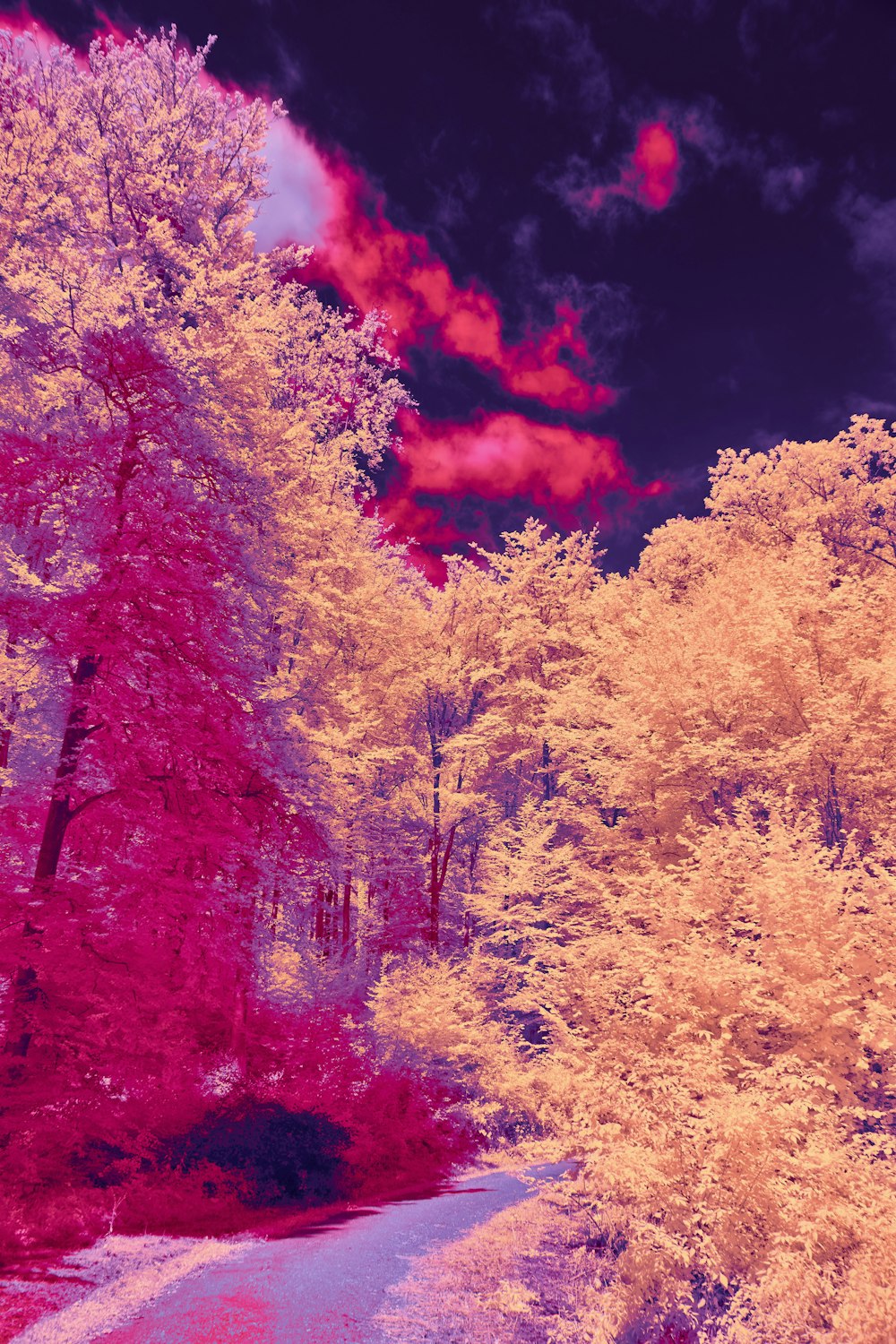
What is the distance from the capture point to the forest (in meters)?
8.19

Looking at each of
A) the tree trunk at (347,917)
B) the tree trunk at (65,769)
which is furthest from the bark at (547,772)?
the tree trunk at (65,769)

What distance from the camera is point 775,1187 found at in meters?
8.40

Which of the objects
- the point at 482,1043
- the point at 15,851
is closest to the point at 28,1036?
the point at 15,851

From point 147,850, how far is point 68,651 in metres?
2.45

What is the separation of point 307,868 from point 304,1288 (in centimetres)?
680

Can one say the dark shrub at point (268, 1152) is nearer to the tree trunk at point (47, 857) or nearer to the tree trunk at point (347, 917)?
the tree trunk at point (47, 857)

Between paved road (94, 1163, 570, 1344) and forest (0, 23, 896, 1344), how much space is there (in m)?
0.83

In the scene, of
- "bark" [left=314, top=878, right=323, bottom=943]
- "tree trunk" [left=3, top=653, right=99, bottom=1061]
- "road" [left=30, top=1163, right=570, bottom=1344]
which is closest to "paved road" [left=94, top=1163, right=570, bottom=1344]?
"road" [left=30, top=1163, right=570, bottom=1344]

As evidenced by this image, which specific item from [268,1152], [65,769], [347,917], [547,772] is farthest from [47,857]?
[547,772]

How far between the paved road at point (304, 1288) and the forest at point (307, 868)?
0.83 m

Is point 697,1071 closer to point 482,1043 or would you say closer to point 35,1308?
point 35,1308

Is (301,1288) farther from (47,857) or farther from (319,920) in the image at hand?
(319,920)

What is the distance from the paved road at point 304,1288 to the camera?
23.0 ft

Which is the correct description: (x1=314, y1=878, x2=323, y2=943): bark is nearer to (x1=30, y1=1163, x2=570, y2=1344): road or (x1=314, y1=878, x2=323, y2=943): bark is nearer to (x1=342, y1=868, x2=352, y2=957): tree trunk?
(x1=342, y1=868, x2=352, y2=957): tree trunk
